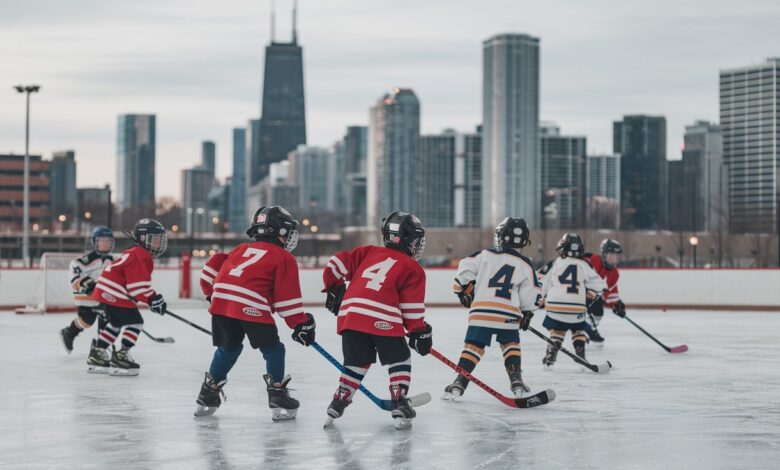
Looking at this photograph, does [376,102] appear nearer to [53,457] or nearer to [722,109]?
[722,109]

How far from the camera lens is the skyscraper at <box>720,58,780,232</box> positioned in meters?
142

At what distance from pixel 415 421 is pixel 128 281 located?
3.53 m

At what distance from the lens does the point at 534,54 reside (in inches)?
7682

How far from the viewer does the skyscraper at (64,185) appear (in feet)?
472

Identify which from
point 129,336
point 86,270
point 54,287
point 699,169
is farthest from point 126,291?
point 699,169

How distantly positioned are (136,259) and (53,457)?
12.9 feet

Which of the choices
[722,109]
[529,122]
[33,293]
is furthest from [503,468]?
[529,122]

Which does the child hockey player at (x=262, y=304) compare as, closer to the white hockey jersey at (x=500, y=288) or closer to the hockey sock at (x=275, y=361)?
the hockey sock at (x=275, y=361)

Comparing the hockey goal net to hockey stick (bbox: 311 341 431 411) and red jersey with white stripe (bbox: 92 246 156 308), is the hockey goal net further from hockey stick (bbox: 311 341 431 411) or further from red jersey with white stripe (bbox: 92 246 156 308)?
hockey stick (bbox: 311 341 431 411)

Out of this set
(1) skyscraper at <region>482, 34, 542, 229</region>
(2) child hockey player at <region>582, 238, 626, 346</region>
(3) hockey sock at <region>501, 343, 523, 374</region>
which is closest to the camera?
(3) hockey sock at <region>501, 343, 523, 374</region>

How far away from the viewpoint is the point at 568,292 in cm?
1060

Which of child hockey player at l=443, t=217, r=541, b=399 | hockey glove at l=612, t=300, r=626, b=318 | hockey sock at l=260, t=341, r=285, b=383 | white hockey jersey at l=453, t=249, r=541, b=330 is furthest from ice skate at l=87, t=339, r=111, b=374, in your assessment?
hockey glove at l=612, t=300, r=626, b=318

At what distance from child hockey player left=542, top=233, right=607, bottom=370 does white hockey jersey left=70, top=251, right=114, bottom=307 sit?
15.2ft

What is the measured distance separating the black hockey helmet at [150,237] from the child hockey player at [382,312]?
3.30m
